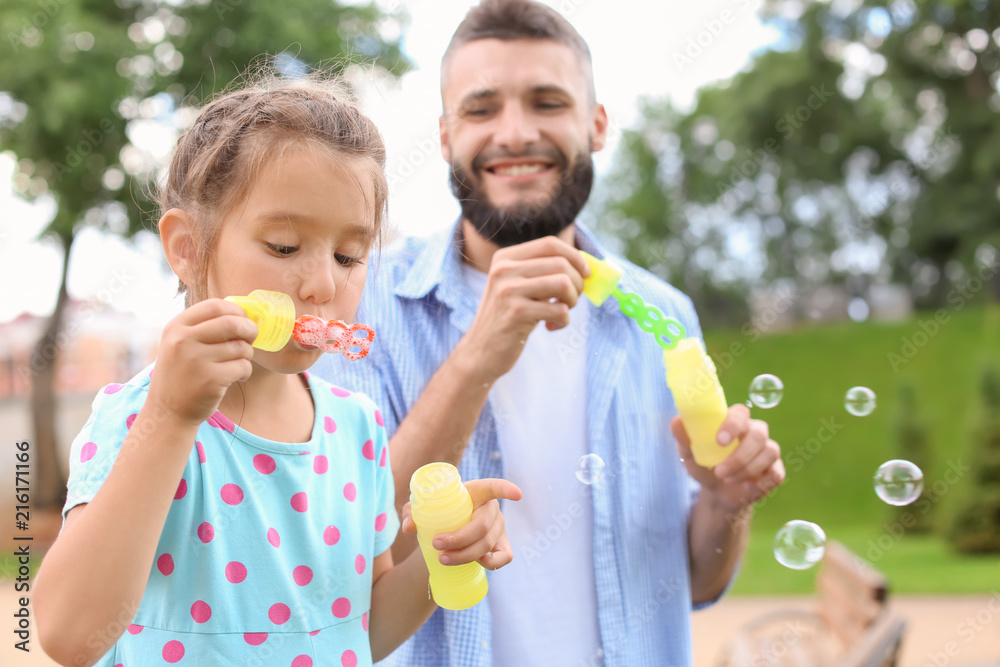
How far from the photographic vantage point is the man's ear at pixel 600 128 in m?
2.11

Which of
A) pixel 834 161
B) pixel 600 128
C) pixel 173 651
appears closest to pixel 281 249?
pixel 173 651

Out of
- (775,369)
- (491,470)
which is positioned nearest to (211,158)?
(491,470)

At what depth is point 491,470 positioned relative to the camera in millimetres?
1688

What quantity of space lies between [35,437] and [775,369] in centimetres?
1234

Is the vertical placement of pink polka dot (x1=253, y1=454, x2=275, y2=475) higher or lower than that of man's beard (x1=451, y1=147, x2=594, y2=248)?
lower

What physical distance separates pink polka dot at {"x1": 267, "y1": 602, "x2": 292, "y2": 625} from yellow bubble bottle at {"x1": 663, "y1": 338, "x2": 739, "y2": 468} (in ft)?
2.76

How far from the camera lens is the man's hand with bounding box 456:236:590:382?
1.50m

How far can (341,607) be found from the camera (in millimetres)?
1180

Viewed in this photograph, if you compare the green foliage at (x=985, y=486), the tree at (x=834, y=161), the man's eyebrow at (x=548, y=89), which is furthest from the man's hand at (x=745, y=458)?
the tree at (x=834, y=161)

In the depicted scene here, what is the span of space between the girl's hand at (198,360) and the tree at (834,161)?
46.3 ft

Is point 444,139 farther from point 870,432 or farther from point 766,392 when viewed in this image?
point 870,432

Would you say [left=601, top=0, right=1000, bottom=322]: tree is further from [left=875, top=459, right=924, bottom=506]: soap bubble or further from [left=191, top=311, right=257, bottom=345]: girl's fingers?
[left=191, top=311, right=257, bottom=345]: girl's fingers

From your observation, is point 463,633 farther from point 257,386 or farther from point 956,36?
point 956,36

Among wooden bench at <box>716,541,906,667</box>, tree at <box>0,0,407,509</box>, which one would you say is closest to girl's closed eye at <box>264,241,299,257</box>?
wooden bench at <box>716,541,906,667</box>
